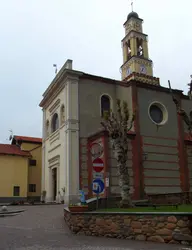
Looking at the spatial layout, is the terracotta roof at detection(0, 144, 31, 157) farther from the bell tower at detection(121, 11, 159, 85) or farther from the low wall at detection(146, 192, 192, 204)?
the bell tower at detection(121, 11, 159, 85)

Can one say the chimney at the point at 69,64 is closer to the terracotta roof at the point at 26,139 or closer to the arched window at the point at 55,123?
the arched window at the point at 55,123

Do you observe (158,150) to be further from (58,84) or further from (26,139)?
(26,139)

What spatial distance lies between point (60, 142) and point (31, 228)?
56.9 ft

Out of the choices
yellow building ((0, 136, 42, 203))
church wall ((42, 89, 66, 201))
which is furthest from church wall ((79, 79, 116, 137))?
yellow building ((0, 136, 42, 203))

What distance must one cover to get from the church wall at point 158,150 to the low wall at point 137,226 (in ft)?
53.0

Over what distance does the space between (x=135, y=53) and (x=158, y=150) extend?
26.0 m

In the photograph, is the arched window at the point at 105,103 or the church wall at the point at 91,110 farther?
the arched window at the point at 105,103

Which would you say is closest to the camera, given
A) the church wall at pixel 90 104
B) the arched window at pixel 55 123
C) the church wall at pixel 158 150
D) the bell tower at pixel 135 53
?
the church wall at pixel 158 150

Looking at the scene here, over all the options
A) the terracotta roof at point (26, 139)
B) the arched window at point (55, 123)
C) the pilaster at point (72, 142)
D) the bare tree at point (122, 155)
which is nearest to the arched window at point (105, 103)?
the pilaster at point (72, 142)

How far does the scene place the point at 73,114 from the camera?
2812cm

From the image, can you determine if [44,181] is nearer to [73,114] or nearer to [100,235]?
[73,114]

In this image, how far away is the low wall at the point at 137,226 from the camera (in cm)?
857

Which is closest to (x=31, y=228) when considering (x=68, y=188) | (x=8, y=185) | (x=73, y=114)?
(x=68, y=188)

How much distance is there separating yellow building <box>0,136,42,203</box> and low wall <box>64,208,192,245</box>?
2535 cm
